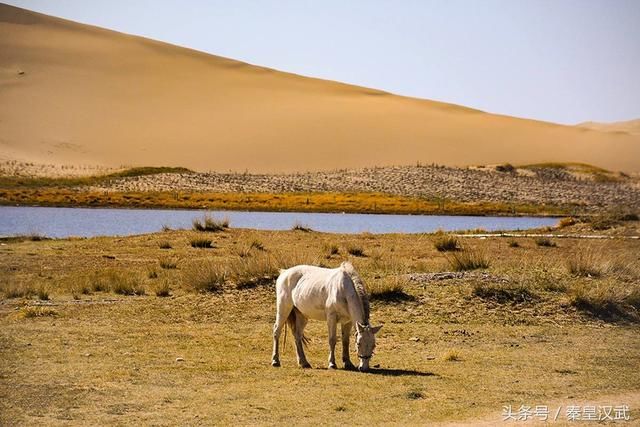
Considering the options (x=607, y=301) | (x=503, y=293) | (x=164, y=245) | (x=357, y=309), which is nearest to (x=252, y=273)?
(x=503, y=293)

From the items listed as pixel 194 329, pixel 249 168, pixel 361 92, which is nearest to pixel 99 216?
pixel 194 329

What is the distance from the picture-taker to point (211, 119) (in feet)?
393

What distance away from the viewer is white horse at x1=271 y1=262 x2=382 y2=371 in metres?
13.1

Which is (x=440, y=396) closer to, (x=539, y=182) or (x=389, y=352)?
(x=389, y=352)

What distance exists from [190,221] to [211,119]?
7431 cm

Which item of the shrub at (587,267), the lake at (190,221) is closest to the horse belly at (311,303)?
the shrub at (587,267)

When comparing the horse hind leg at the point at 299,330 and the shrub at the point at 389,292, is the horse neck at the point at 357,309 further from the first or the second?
the shrub at the point at 389,292

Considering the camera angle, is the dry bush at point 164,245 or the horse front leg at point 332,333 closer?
the horse front leg at point 332,333

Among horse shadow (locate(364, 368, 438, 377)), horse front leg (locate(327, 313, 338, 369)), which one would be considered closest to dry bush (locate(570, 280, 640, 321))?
horse shadow (locate(364, 368, 438, 377))

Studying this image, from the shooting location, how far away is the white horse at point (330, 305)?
13125mm

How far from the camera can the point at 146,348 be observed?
49.1 ft

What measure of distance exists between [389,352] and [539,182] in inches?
2672

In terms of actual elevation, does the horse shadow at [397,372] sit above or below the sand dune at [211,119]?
below

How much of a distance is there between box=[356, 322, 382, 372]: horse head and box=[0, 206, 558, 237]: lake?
2641cm
